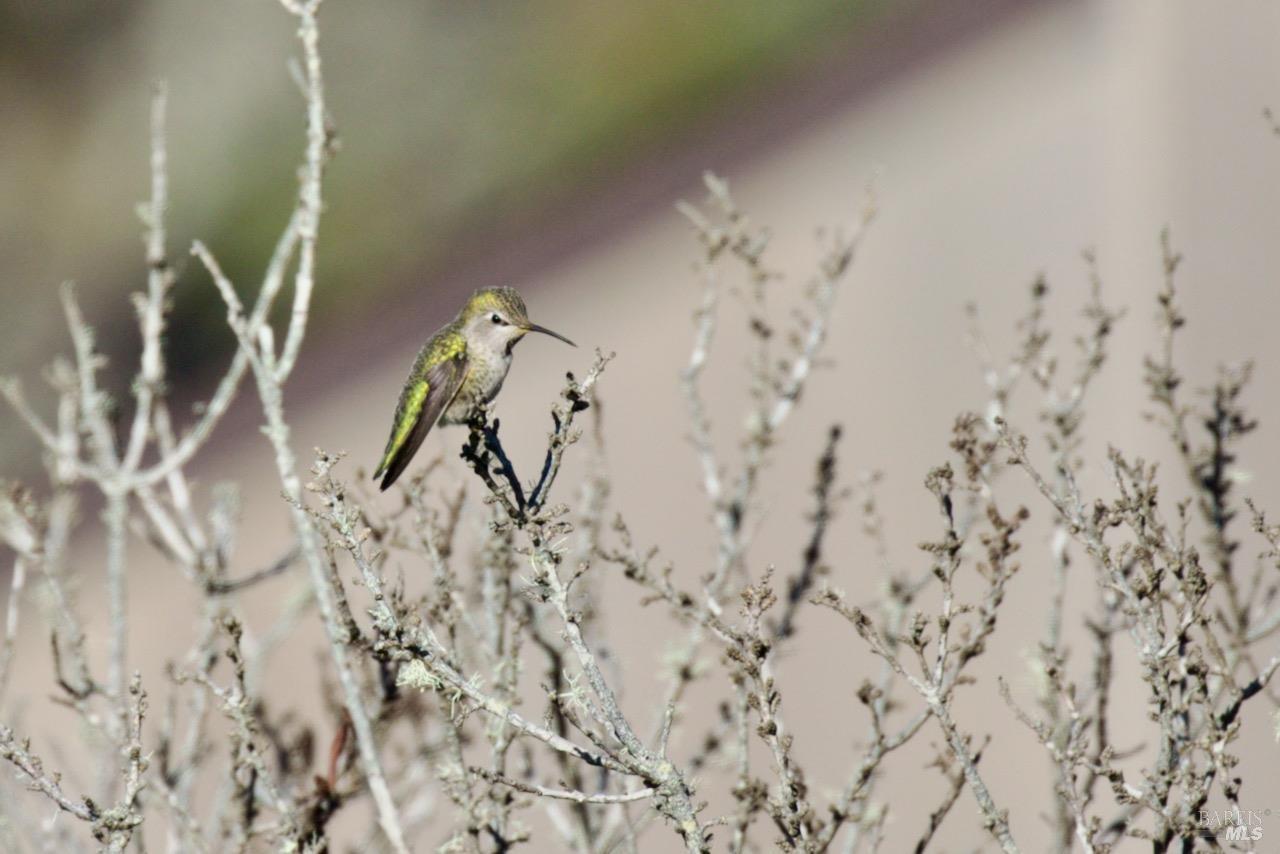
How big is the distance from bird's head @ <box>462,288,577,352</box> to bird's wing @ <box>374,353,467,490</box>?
0.10 meters

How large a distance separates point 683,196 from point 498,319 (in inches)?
395

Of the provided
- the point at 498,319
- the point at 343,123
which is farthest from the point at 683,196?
the point at 498,319

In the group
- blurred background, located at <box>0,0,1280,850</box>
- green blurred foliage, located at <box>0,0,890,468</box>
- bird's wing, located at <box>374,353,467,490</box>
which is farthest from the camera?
green blurred foliage, located at <box>0,0,890,468</box>

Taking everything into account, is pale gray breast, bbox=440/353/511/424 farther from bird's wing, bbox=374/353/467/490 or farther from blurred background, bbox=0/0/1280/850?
blurred background, bbox=0/0/1280/850

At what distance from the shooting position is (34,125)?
22891mm

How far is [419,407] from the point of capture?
14.3 ft

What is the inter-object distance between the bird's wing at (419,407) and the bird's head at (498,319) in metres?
0.10

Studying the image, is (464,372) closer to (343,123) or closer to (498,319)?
(498,319)

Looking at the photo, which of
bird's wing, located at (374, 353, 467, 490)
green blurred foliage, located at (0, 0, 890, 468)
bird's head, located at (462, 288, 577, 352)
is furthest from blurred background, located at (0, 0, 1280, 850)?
bird's head, located at (462, 288, 577, 352)

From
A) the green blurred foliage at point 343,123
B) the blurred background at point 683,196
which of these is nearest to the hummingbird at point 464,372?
the blurred background at point 683,196

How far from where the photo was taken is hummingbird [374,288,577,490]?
4.27 meters

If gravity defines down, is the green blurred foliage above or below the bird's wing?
above

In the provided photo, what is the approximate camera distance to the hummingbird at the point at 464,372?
4.27 meters

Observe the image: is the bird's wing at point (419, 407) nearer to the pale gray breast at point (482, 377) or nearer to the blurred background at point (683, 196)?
the pale gray breast at point (482, 377)
